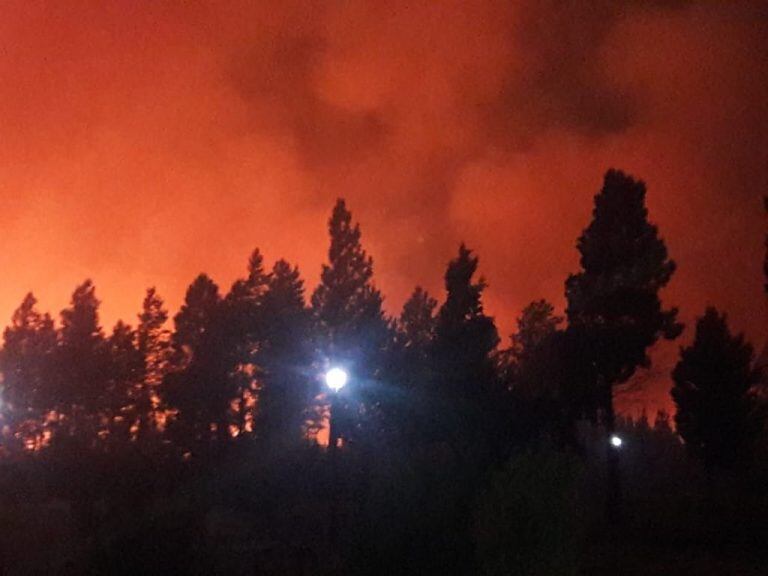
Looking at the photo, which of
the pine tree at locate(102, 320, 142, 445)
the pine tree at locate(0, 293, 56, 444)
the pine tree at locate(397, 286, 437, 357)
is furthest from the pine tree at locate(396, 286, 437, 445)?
the pine tree at locate(0, 293, 56, 444)

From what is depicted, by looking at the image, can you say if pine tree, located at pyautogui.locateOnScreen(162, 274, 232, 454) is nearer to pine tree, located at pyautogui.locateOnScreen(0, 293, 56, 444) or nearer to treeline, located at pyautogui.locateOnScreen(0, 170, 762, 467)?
treeline, located at pyautogui.locateOnScreen(0, 170, 762, 467)

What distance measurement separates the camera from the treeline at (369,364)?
33219 millimetres

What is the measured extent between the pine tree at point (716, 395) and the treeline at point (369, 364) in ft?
0.27

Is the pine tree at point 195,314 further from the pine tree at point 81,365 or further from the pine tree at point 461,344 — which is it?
the pine tree at point 461,344

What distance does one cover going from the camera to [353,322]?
156 ft

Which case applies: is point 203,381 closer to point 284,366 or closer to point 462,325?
point 284,366

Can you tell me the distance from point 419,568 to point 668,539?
1718 centimetres

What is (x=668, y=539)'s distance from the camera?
32500 mm

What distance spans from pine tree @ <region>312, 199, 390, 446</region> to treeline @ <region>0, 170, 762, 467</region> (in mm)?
80

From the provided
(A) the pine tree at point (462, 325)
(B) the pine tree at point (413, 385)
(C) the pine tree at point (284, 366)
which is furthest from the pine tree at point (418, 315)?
(A) the pine tree at point (462, 325)

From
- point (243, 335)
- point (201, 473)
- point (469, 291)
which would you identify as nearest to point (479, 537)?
point (201, 473)

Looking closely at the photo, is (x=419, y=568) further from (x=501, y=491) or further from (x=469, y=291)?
(x=469, y=291)

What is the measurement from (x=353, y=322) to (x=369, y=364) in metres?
2.34

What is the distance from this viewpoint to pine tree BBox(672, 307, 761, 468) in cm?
4534
